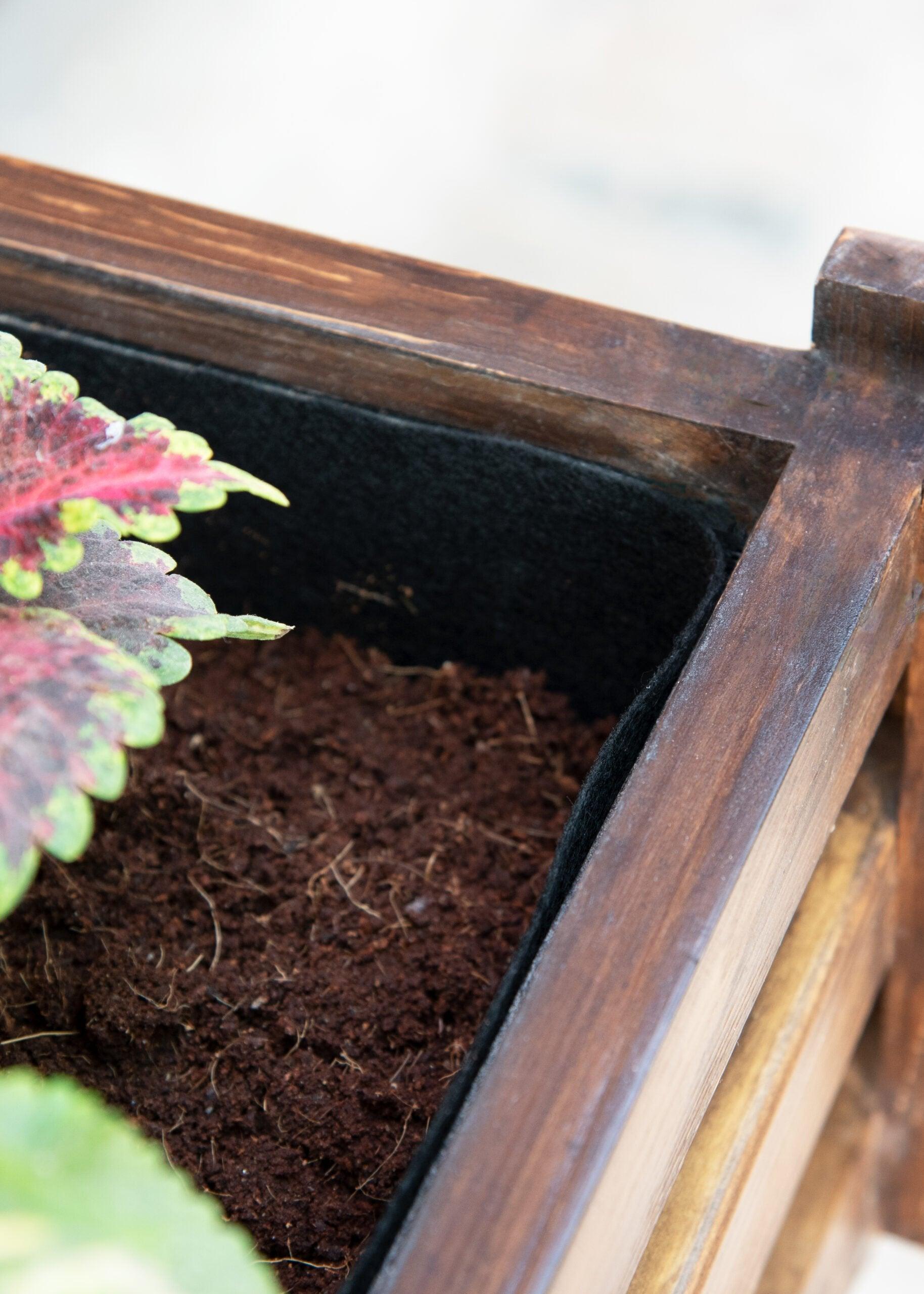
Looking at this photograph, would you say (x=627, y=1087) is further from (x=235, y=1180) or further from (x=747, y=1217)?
(x=747, y=1217)

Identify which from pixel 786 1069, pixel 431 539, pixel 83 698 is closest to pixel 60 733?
pixel 83 698

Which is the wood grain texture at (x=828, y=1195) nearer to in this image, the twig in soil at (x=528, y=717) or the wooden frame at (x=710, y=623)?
the wooden frame at (x=710, y=623)

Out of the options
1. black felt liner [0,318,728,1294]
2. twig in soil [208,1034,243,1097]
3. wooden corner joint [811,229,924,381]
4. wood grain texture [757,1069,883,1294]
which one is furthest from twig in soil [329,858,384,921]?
wood grain texture [757,1069,883,1294]

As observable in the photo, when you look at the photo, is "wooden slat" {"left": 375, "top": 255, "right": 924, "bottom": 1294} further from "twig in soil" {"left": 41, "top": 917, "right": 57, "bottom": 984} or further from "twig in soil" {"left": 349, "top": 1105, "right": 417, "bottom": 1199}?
"twig in soil" {"left": 41, "top": 917, "right": 57, "bottom": 984}

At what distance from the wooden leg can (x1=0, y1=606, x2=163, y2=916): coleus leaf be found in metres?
0.52

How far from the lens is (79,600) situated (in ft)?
1.77

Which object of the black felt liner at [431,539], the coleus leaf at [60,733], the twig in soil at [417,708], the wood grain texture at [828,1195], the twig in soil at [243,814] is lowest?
the wood grain texture at [828,1195]

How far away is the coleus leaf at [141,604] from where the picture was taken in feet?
1.69

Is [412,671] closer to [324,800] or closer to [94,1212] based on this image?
[324,800]

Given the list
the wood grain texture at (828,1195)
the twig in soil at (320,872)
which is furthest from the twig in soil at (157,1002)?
the wood grain texture at (828,1195)

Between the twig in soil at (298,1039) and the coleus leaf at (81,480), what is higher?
the coleus leaf at (81,480)

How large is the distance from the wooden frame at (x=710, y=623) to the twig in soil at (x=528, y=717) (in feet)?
0.82

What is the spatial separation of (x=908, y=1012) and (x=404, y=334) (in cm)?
88

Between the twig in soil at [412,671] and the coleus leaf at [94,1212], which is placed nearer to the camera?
the coleus leaf at [94,1212]
